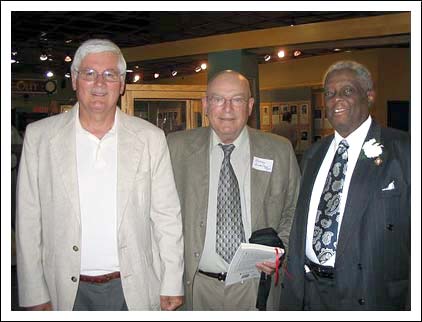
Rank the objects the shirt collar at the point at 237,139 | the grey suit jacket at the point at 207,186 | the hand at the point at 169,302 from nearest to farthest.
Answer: the hand at the point at 169,302, the grey suit jacket at the point at 207,186, the shirt collar at the point at 237,139

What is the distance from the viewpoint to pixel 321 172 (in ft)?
8.48

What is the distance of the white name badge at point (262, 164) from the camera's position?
9.02 ft

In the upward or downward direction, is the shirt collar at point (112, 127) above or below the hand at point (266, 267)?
above

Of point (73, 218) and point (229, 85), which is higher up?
point (229, 85)

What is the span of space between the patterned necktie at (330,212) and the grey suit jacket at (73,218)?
745mm

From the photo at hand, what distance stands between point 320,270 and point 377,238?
358 millimetres

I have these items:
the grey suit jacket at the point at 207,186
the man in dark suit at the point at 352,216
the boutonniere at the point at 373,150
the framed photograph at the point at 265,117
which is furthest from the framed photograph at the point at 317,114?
the boutonniere at the point at 373,150

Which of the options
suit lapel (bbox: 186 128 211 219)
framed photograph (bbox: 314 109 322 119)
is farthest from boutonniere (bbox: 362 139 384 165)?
framed photograph (bbox: 314 109 322 119)

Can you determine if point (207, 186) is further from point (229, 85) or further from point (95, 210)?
point (95, 210)

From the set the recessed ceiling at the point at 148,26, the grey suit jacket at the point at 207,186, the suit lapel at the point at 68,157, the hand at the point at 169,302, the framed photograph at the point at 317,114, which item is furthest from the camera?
the framed photograph at the point at 317,114

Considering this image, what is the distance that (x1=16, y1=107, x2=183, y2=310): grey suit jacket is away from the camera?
7.22 feet

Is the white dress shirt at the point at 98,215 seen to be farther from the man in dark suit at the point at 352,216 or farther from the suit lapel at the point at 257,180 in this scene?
the man in dark suit at the point at 352,216

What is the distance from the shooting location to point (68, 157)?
7.32 ft

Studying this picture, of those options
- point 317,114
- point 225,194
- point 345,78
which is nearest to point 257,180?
point 225,194
